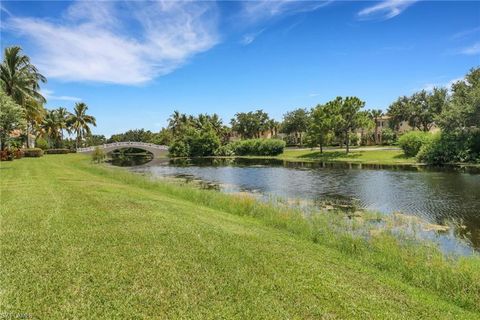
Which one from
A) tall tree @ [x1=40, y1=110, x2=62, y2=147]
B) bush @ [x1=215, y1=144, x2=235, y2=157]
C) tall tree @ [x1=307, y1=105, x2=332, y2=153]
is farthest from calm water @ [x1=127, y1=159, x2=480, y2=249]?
tall tree @ [x1=40, y1=110, x2=62, y2=147]

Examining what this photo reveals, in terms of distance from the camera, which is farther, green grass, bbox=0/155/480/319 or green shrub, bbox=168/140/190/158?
green shrub, bbox=168/140/190/158

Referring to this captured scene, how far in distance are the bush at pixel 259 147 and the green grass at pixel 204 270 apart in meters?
70.1

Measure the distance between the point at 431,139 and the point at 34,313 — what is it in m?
55.1

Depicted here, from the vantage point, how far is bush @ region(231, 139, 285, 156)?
82562mm

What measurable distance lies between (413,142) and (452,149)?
8.39m

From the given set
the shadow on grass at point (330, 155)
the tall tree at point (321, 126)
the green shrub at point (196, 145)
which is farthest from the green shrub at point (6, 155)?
the green shrub at point (196, 145)

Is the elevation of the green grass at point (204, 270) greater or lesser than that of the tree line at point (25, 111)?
lesser

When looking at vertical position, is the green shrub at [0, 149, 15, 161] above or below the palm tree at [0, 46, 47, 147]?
below

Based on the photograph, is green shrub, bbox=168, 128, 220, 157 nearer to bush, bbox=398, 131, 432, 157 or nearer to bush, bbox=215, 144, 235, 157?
bush, bbox=215, 144, 235, 157

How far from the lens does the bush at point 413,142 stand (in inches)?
2147

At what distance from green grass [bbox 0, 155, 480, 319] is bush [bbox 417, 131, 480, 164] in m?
40.5

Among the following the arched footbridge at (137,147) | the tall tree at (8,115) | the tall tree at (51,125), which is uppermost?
the tall tree at (51,125)

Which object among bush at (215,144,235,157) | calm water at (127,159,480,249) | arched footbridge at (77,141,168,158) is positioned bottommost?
calm water at (127,159,480,249)

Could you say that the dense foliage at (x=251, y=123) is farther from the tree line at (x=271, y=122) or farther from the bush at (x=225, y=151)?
the bush at (x=225, y=151)
